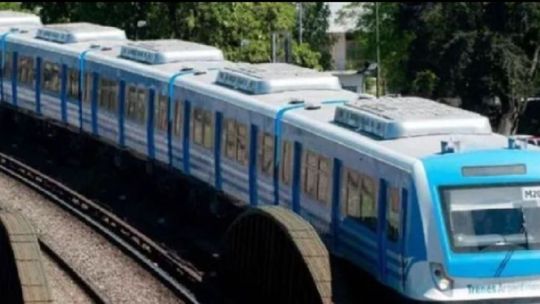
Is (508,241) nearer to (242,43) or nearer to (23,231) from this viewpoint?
(23,231)

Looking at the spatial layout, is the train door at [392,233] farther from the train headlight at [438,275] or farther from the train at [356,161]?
the train headlight at [438,275]

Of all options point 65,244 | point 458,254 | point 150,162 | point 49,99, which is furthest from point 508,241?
point 49,99

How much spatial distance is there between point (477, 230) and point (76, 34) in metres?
19.6

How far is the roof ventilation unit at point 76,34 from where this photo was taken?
112 feet

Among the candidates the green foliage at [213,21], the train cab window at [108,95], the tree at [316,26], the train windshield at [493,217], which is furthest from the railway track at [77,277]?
the tree at [316,26]

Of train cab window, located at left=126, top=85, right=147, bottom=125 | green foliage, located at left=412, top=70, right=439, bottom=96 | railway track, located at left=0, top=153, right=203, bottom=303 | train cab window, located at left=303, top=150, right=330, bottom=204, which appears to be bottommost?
green foliage, located at left=412, top=70, right=439, bottom=96

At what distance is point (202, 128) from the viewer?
24938 mm

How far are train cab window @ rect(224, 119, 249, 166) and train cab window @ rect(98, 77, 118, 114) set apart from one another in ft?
20.8

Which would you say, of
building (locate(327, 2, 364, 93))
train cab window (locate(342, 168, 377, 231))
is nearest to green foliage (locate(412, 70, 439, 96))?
building (locate(327, 2, 364, 93))

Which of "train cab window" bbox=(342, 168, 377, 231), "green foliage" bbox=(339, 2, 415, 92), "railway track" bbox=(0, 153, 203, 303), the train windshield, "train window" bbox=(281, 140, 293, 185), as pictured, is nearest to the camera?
the train windshield

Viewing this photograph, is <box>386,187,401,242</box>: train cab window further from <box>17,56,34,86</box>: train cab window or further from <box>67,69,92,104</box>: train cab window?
<box>17,56,34,86</box>: train cab window

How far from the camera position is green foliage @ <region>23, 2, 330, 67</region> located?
5162 centimetres

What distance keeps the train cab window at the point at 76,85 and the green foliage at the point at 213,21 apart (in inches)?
735

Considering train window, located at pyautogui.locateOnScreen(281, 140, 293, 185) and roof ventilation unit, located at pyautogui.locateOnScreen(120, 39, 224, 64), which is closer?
train window, located at pyautogui.locateOnScreen(281, 140, 293, 185)
